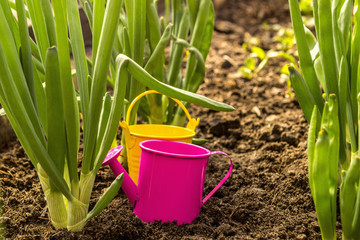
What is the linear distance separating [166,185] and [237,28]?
8.22ft

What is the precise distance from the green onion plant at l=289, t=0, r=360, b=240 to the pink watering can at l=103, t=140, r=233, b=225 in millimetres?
314

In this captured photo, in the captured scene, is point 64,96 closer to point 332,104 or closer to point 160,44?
point 160,44

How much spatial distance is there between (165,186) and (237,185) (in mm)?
318

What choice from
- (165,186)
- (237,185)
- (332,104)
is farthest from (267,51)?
(332,104)

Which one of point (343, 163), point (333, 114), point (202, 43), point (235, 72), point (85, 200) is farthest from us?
point (235, 72)

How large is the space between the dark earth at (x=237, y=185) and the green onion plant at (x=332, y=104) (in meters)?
0.18

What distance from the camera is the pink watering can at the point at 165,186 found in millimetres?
1185

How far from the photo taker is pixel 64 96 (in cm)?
102

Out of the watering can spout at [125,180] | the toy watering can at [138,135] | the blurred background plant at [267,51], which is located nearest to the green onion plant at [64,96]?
the watering can spout at [125,180]

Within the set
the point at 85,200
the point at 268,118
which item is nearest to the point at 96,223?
the point at 85,200

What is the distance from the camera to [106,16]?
0.98m

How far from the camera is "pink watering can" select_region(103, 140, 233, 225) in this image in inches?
46.6

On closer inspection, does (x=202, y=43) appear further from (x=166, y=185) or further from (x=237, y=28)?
(x=237, y=28)

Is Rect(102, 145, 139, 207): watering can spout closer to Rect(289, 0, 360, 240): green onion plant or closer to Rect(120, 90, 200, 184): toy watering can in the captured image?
Rect(120, 90, 200, 184): toy watering can
